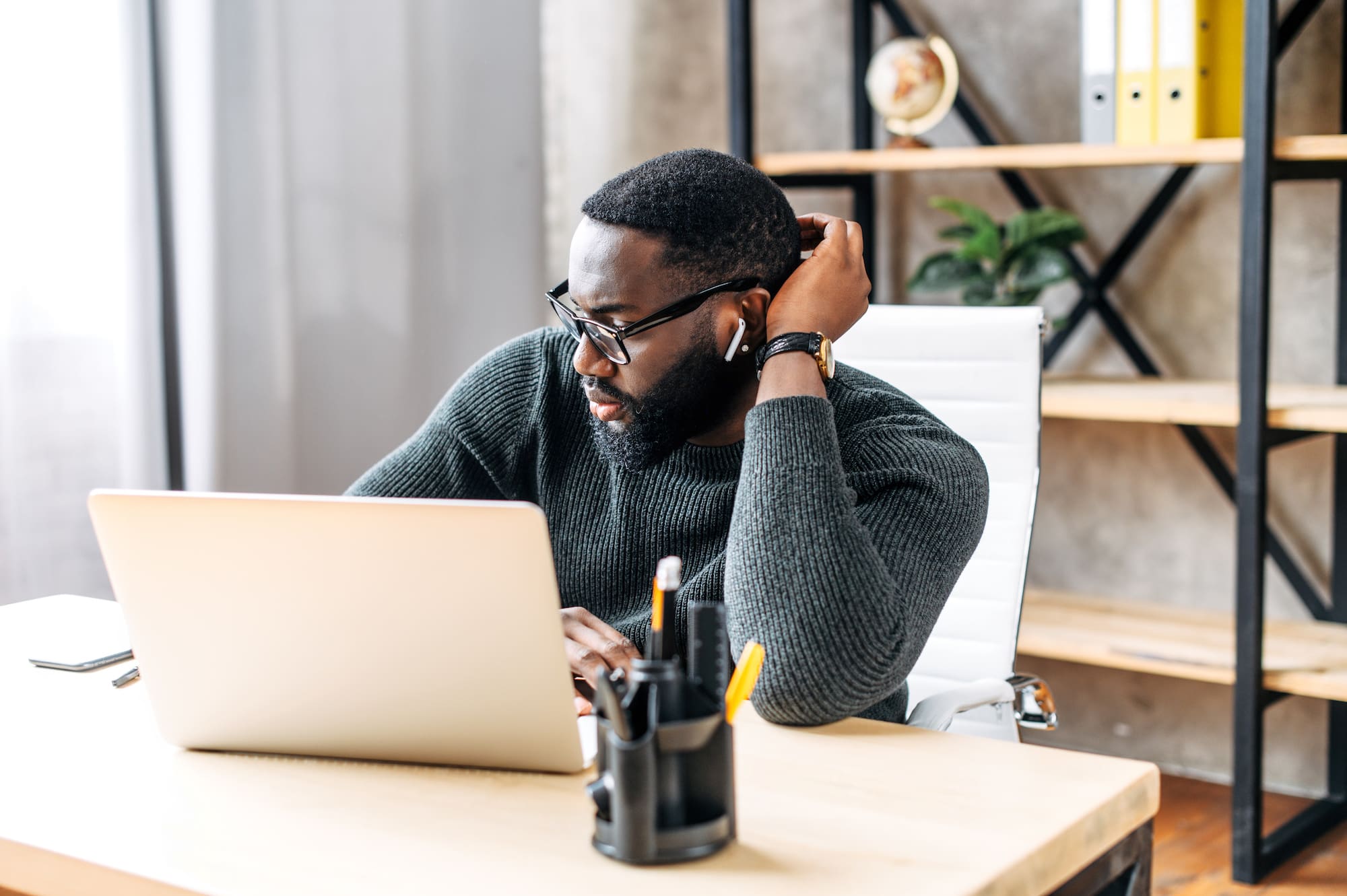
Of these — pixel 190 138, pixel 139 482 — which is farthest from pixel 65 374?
pixel 190 138

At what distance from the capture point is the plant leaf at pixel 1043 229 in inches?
90.6

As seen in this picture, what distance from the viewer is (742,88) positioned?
8.07 ft

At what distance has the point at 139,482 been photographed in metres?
2.05

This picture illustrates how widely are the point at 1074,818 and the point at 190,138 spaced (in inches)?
67.3

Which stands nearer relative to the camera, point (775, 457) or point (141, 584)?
point (141, 584)

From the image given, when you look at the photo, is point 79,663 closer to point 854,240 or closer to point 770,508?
point 770,508

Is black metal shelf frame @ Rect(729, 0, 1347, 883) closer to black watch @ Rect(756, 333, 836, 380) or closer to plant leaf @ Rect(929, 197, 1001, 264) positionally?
plant leaf @ Rect(929, 197, 1001, 264)

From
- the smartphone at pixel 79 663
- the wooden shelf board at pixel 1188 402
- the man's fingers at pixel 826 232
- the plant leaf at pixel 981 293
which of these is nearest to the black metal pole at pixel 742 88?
the plant leaf at pixel 981 293

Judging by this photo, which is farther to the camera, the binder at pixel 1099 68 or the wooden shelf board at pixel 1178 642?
the binder at pixel 1099 68

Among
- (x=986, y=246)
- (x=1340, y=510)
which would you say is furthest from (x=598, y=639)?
(x=1340, y=510)

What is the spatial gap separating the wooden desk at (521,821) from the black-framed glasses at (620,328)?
0.37 m

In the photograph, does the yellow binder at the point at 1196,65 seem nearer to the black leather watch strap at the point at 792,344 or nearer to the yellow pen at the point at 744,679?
the black leather watch strap at the point at 792,344

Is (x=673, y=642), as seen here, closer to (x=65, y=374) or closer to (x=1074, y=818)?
(x=1074, y=818)

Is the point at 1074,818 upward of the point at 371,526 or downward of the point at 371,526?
downward
